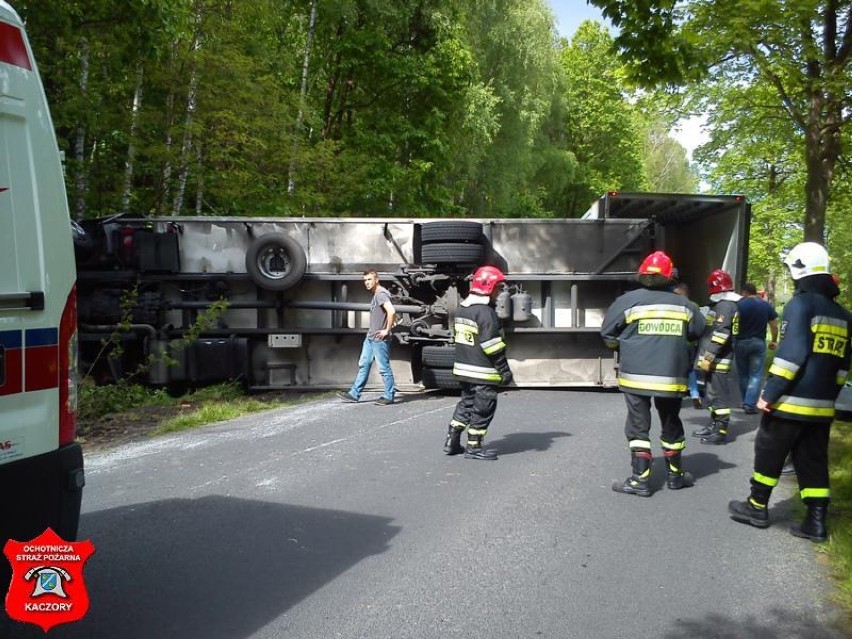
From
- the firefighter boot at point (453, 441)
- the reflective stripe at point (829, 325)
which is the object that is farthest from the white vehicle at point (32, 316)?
the reflective stripe at point (829, 325)

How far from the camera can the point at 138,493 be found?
16.9ft

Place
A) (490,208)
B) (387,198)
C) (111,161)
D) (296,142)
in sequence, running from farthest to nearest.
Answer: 1. (490,208)
2. (387,198)
3. (296,142)
4. (111,161)

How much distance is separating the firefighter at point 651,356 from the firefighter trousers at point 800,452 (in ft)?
2.53

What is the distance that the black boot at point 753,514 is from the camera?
4.63 m

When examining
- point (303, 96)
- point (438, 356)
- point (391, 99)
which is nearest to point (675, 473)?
point (438, 356)

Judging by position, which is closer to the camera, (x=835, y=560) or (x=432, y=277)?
(x=835, y=560)

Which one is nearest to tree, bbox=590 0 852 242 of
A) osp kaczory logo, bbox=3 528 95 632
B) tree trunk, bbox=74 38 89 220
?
osp kaczory logo, bbox=3 528 95 632

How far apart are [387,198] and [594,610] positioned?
57.0 feet

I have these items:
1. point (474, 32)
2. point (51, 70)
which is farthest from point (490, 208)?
point (51, 70)

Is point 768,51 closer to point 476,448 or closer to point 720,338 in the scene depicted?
point 720,338

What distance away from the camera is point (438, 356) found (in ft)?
29.8

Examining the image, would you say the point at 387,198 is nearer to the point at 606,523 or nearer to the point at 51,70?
the point at 51,70

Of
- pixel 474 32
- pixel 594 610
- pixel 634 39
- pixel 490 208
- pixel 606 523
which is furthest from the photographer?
pixel 490 208

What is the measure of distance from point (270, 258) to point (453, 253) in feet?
7.72
